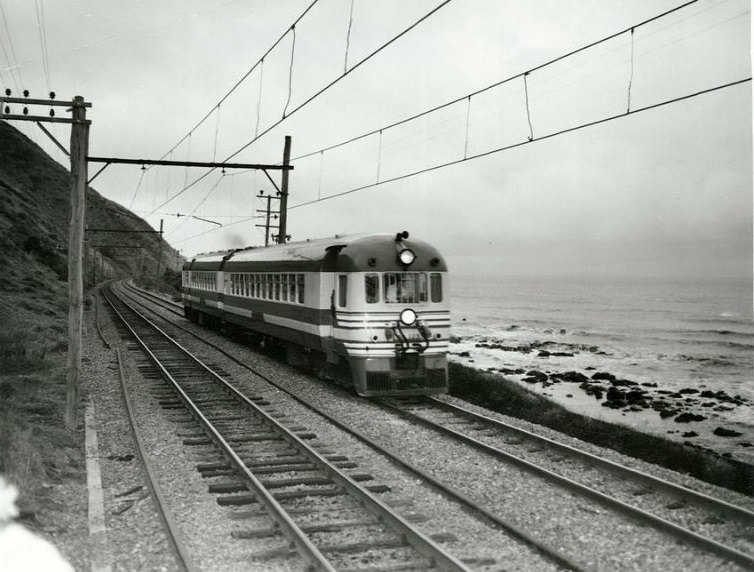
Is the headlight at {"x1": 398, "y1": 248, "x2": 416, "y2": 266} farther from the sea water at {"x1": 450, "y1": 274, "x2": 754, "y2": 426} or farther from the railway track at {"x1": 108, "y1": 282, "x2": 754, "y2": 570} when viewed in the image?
the sea water at {"x1": 450, "y1": 274, "x2": 754, "y2": 426}

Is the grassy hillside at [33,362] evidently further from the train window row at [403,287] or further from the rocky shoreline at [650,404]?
the rocky shoreline at [650,404]

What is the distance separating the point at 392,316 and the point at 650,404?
14.2 metres

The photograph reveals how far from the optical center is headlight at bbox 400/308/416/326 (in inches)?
528

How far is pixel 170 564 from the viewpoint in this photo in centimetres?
593

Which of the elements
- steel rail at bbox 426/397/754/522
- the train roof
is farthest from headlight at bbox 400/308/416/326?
steel rail at bbox 426/397/754/522

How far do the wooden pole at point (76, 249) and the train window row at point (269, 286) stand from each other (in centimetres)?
540

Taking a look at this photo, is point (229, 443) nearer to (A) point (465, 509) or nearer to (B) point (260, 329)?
(A) point (465, 509)

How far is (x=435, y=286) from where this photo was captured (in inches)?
550

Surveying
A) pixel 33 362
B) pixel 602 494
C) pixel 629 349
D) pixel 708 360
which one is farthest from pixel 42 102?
pixel 629 349

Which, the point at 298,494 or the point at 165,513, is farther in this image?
the point at 298,494

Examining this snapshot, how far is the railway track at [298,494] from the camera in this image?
6074 millimetres

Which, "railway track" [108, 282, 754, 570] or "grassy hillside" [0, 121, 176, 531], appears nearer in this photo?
"railway track" [108, 282, 754, 570]

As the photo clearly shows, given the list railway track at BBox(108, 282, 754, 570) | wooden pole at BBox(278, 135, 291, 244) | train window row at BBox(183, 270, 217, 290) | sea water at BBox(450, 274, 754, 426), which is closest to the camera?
railway track at BBox(108, 282, 754, 570)

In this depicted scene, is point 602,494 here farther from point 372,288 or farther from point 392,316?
point 372,288
